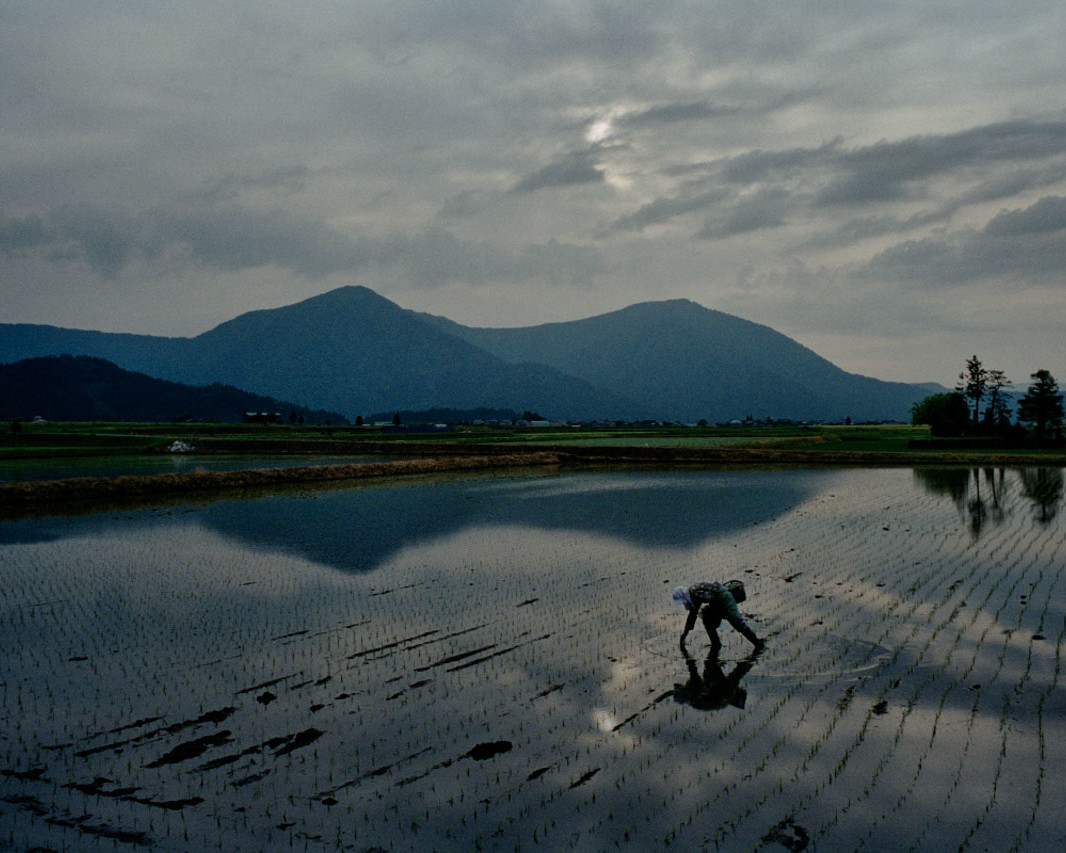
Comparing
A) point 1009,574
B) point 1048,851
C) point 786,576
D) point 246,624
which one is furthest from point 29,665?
point 1009,574

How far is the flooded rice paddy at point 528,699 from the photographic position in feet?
27.0

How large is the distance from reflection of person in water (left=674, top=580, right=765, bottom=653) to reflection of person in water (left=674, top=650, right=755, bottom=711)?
0.62 metres

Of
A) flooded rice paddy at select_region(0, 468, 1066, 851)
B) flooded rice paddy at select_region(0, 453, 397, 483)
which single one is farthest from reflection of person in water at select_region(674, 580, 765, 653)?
flooded rice paddy at select_region(0, 453, 397, 483)

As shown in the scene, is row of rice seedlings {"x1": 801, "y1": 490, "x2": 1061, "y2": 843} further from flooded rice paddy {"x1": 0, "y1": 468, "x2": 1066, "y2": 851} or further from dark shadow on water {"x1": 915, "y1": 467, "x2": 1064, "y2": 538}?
dark shadow on water {"x1": 915, "y1": 467, "x2": 1064, "y2": 538}

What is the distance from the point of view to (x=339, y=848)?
773cm

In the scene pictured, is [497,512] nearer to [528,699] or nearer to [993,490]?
[528,699]

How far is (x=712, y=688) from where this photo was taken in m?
11.8

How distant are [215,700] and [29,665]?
441 centimetres

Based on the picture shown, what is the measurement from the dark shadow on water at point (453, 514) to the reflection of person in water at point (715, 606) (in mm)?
10150

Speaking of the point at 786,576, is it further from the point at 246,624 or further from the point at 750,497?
the point at 750,497

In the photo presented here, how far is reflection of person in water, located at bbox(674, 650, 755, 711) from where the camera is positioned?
11.3 m

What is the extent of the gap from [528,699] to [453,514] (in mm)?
21071

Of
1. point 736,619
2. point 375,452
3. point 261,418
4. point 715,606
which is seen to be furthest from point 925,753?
point 261,418

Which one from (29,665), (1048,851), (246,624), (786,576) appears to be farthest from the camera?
(786,576)
